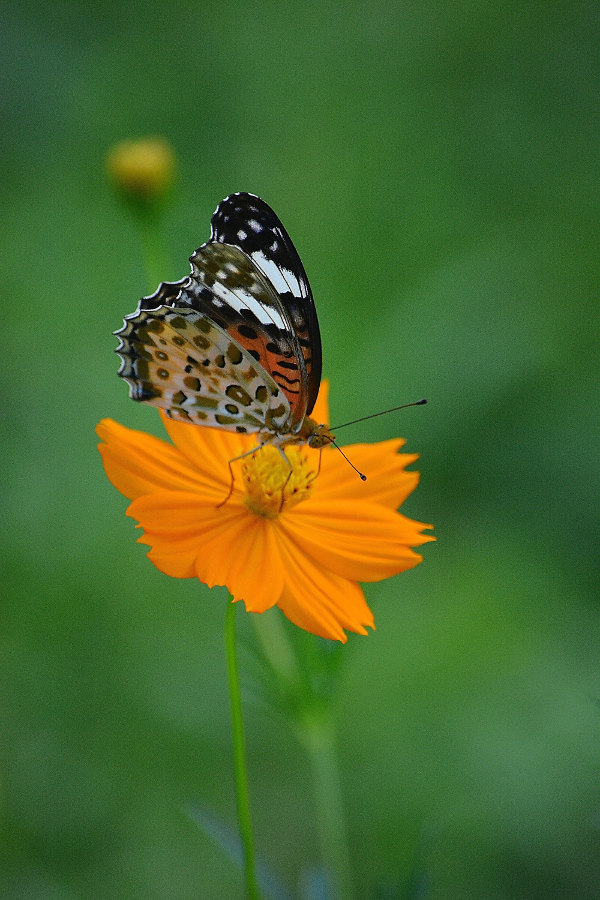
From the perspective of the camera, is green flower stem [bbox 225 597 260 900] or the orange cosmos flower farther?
the orange cosmos flower

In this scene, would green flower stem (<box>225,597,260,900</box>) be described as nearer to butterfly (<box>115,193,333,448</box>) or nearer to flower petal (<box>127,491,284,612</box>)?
flower petal (<box>127,491,284,612</box>)

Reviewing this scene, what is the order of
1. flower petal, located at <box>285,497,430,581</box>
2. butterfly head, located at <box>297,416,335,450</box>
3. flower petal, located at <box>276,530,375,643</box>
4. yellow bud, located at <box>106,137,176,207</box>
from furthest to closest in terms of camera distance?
yellow bud, located at <box>106,137,176,207</box> < butterfly head, located at <box>297,416,335,450</box> < flower petal, located at <box>285,497,430,581</box> < flower petal, located at <box>276,530,375,643</box>

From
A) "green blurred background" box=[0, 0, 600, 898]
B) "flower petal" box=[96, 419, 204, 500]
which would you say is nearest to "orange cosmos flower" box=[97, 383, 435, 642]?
"flower petal" box=[96, 419, 204, 500]

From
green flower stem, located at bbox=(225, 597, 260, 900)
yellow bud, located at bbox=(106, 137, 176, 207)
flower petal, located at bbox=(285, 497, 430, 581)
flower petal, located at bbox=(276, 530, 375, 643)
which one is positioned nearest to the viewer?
green flower stem, located at bbox=(225, 597, 260, 900)

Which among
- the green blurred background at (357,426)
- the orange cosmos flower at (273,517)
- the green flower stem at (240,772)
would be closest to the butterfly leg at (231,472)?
the orange cosmos flower at (273,517)

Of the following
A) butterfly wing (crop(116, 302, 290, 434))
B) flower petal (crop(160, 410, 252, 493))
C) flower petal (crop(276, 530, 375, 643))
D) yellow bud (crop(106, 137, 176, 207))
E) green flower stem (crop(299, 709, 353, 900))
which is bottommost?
green flower stem (crop(299, 709, 353, 900))

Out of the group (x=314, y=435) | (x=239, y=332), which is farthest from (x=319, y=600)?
(x=239, y=332)
